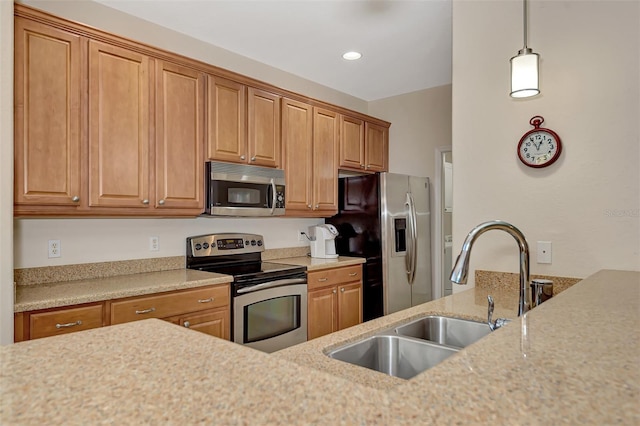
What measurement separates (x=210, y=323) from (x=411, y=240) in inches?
88.3

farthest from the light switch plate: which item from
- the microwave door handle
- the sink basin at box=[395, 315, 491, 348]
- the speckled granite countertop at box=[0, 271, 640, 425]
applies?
the microwave door handle

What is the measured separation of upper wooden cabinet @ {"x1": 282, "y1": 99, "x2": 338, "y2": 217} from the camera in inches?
143

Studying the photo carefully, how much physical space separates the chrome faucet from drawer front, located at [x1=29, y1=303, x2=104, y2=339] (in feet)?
5.96

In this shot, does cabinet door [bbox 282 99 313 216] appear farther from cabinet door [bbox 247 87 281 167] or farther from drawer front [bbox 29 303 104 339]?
drawer front [bbox 29 303 104 339]

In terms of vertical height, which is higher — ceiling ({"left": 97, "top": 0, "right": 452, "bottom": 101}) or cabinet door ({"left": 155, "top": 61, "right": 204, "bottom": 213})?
ceiling ({"left": 97, "top": 0, "right": 452, "bottom": 101})

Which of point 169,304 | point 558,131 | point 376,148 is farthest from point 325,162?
point 558,131

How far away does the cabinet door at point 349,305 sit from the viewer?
145 inches

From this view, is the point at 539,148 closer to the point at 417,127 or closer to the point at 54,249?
the point at 417,127

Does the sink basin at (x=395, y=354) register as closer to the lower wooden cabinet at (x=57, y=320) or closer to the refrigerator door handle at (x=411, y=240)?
the lower wooden cabinet at (x=57, y=320)

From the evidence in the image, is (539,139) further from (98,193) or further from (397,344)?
(98,193)

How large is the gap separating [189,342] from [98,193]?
2021 millimetres

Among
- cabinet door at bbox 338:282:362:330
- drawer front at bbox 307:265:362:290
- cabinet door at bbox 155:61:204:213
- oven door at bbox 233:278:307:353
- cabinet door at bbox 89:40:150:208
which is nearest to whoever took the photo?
cabinet door at bbox 89:40:150:208

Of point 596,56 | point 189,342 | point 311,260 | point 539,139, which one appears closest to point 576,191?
point 539,139

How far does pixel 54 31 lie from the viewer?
2.26 metres
